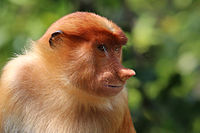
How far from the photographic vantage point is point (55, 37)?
2.97 m

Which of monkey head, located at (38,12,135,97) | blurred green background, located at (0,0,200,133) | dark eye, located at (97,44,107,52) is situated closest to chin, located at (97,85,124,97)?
monkey head, located at (38,12,135,97)

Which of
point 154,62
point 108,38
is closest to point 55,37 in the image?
point 108,38

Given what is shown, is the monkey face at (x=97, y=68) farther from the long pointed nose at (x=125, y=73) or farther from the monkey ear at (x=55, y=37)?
the monkey ear at (x=55, y=37)

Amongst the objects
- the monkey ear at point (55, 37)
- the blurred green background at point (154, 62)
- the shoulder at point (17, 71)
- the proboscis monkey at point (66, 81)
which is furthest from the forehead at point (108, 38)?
the blurred green background at point (154, 62)

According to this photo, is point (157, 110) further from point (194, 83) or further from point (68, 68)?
point (68, 68)

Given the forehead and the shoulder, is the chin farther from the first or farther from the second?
the shoulder

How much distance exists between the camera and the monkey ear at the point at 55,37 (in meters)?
2.93

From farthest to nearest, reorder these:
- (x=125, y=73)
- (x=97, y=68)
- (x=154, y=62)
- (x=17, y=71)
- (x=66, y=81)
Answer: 1. (x=154, y=62)
2. (x=17, y=71)
3. (x=66, y=81)
4. (x=97, y=68)
5. (x=125, y=73)

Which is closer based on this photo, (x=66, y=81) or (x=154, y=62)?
(x=66, y=81)

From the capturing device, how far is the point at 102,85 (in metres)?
2.76

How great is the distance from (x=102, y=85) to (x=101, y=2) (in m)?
2.66

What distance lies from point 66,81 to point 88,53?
315 millimetres

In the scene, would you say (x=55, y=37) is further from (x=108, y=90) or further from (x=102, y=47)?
(x=108, y=90)

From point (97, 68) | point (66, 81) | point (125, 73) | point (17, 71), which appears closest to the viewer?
point (125, 73)
